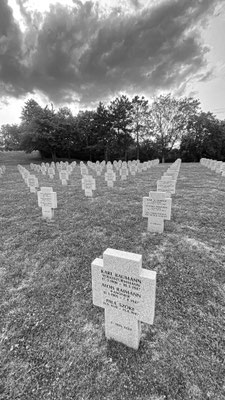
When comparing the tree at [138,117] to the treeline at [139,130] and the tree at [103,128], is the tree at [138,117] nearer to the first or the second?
the treeline at [139,130]

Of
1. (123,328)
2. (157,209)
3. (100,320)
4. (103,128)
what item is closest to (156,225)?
(157,209)

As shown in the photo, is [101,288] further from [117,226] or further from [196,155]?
[196,155]

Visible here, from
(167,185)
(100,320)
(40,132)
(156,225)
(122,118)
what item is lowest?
(100,320)

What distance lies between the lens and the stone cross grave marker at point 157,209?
170 inches

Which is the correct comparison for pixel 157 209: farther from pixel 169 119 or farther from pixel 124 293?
pixel 169 119

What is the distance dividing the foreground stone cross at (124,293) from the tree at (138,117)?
37814mm

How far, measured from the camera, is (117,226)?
16.0ft

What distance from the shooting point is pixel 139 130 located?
123 ft

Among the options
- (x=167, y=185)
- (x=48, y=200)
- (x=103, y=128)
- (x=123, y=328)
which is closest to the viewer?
(x=123, y=328)

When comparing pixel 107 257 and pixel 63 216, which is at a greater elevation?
pixel 107 257

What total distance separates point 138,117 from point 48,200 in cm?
3718

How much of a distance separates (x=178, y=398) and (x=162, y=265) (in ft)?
6.01

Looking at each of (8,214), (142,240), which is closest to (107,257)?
(142,240)

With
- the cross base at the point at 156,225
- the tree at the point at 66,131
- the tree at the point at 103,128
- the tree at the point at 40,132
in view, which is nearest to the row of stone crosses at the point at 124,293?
the cross base at the point at 156,225
